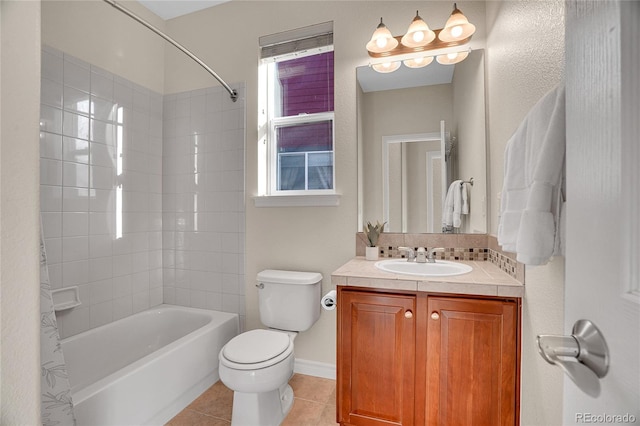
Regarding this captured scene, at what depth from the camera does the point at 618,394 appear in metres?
0.33

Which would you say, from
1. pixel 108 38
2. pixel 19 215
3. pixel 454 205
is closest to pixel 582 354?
pixel 19 215

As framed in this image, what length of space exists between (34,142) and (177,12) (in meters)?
2.53

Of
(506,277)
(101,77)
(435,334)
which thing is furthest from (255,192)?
(506,277)

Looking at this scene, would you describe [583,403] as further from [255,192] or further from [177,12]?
[177,12]

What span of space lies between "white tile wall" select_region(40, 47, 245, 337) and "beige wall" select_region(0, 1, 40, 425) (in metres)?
1.62

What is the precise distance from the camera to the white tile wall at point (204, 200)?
225 cm

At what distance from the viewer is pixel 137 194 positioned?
227cm

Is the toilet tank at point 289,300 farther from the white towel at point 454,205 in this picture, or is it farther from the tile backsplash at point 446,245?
the white towel at point 454,205

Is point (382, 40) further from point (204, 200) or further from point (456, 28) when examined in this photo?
point (204, 200)

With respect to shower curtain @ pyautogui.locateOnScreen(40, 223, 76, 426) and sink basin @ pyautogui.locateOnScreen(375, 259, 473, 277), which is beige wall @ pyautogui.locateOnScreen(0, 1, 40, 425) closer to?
shower curtain @ pyautogui.locateOnScreen(40, 223, 76, 426)

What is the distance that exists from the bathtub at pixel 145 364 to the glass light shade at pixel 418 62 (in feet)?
7.02

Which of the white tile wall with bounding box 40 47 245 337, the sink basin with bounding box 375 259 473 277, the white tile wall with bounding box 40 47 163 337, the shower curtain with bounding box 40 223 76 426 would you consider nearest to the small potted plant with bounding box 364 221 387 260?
the sink basin with bounding box 375 259 473 277

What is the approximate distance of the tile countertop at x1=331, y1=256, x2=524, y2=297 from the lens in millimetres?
1211

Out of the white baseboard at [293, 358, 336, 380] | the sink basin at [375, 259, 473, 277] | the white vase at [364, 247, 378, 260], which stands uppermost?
the white vase at [364, 247, 378, 260]
